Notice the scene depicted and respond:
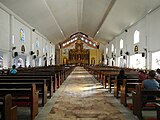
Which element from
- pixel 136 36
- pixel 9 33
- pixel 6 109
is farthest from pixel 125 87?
pixel 136 36

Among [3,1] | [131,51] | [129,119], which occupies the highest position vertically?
[3,1]

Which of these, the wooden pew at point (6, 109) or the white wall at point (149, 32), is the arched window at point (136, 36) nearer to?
the white wall at point (149, 32)

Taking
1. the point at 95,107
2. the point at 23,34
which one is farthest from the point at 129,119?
the point at 23,34

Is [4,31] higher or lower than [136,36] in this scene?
lower

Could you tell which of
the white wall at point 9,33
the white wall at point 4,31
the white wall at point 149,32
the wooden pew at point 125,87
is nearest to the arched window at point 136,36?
the white wall at point 149,32

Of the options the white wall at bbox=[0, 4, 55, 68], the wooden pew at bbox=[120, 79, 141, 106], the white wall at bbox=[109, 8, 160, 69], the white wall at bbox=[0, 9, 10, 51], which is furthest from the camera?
the white wall at bbox=[109, 8, 160, 69]

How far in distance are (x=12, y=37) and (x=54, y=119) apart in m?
12.7

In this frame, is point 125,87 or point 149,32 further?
point 149,32

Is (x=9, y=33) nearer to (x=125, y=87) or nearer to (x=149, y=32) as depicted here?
(x=149, y=32)

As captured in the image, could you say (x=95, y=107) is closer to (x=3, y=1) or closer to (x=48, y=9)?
(x=3, y=1)

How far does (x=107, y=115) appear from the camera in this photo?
551 cm

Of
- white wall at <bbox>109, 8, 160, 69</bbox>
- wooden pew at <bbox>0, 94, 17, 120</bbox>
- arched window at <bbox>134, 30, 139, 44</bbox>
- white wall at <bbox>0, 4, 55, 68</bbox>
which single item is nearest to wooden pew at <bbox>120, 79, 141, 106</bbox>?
wooden pew at <bbox>0, 94, 17, 120</bbox>

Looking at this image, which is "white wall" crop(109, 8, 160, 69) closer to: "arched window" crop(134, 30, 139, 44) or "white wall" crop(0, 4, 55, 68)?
"arched window" crop(134, 30, 139, 44)

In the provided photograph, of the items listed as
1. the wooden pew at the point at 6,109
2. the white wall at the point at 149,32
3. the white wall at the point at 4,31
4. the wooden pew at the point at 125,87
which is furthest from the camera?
the white wall at the point at 149,32
